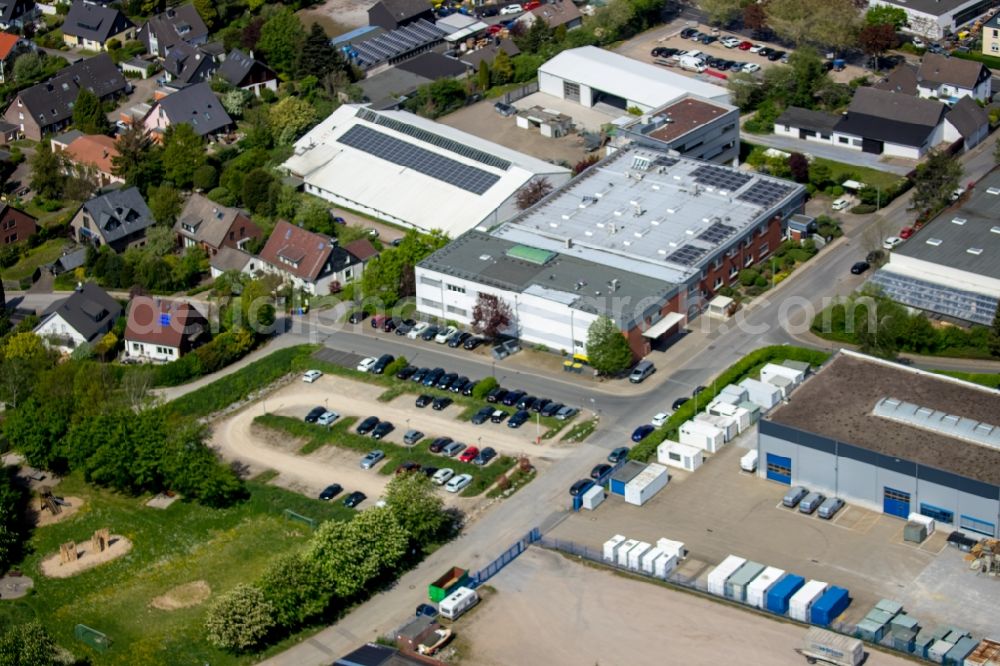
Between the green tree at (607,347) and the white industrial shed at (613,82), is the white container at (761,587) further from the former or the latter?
the white industrial shed at (613,82)

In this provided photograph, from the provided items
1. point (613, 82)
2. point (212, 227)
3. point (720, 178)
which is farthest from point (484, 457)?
point (613, 82)

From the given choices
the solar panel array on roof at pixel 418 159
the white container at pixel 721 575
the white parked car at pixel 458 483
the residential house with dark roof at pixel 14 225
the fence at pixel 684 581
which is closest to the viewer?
the fence at pixel 684 581

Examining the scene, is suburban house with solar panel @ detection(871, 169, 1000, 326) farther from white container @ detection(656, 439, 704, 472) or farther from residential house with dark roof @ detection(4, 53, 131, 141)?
residential house with dark roof @ detection(4, 53, 131, 141)

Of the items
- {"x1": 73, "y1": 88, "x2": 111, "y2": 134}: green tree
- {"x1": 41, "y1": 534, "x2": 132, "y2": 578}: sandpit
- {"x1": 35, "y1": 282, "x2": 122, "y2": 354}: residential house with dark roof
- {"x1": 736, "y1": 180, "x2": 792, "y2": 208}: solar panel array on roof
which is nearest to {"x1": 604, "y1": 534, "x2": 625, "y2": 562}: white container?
{"x1": 41, "y1": 534, "x2": 132, "y2": 578}: sandpit

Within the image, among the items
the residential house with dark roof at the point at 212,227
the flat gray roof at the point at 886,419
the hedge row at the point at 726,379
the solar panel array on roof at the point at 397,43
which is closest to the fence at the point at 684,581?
the hedge row at the point at 726,379

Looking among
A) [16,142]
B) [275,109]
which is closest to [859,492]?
[275,109]

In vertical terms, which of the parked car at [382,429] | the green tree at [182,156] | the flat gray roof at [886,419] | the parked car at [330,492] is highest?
the flat gray roof at [886,419]

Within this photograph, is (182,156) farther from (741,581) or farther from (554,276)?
(741,581)

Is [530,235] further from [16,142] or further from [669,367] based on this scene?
[16,142]
